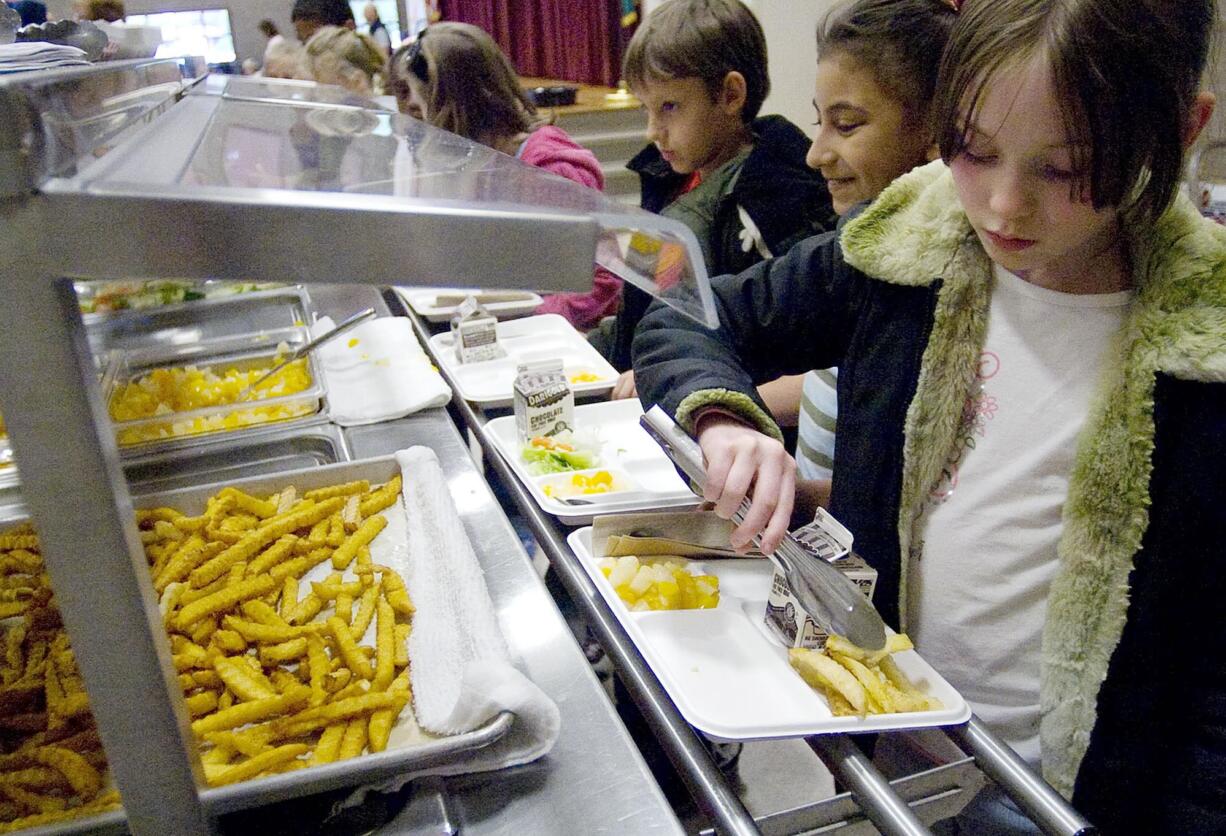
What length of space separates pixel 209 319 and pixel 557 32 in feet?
21.8

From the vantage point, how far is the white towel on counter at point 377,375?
1.53 meters

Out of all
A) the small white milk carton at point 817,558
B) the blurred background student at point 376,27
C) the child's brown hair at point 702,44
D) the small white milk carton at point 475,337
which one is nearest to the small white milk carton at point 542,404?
the small white milk carton at point 475,337

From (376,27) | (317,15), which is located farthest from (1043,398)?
(376,27)

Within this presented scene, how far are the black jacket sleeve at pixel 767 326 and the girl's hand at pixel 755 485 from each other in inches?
7.2

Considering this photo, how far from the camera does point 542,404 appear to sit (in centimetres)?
143

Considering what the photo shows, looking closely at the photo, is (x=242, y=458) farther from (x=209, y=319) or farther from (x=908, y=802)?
(x=908, y=802)

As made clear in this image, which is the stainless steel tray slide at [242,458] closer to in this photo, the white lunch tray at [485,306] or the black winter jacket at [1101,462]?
the black winter jacket at [1101,462]

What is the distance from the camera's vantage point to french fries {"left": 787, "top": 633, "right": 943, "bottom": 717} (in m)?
0.79

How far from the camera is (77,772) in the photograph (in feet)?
2.20

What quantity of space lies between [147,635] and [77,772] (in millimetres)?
280

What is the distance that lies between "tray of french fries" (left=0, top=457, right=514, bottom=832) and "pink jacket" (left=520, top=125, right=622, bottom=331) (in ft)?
4.23

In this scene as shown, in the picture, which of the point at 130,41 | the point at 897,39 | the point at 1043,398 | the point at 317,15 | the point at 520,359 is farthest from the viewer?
the point at 317,15

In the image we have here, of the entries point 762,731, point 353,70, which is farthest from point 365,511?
point 353,70

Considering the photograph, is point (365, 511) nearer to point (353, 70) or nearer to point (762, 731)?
point (762, 731)
